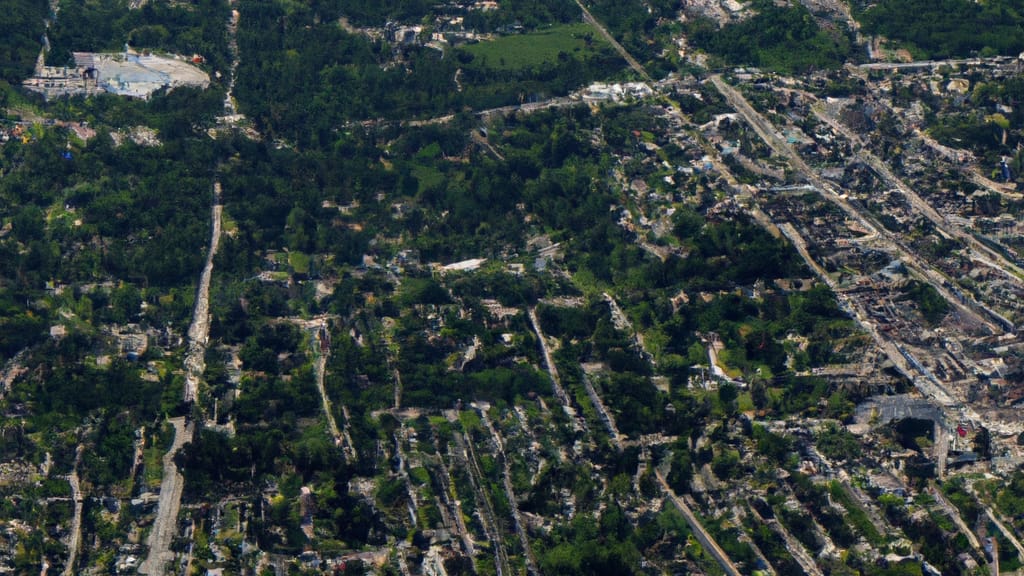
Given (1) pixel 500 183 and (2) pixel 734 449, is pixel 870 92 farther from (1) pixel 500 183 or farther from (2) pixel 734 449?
(2) pixel 734 449

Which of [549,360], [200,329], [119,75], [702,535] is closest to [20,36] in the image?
[119,75]

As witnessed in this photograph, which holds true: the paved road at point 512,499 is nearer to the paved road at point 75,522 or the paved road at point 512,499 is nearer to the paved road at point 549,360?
the paved road at point 549,360

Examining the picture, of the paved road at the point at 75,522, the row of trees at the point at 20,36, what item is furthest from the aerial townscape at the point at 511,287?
the row of trees at the point at 20,36

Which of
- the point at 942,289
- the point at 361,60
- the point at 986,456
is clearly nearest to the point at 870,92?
the point at 942,289

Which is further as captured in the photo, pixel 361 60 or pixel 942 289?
pixel 361 60

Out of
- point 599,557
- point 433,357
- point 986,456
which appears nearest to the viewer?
point 599,557

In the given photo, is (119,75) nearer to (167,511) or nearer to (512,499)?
(167,511)
